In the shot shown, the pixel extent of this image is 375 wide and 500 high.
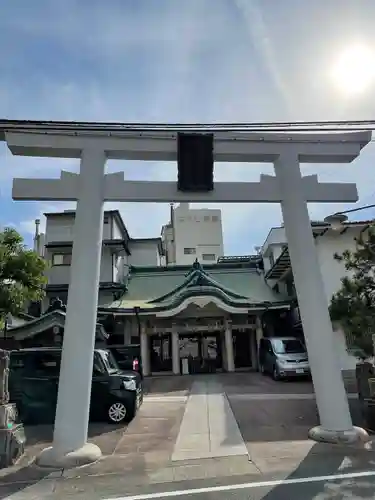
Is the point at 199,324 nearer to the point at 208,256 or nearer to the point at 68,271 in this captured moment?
the point at 68,271

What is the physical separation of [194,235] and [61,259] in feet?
63.0

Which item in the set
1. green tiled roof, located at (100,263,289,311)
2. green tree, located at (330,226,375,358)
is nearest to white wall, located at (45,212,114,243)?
green tiled roof, located at (100,263,289,311)

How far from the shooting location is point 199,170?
25.0ft

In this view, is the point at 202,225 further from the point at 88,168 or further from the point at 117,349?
the point at 88,168

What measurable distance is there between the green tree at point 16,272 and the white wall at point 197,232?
31620mm

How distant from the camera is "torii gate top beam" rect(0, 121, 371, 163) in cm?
729

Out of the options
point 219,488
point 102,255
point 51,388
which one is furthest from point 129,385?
point 102,255

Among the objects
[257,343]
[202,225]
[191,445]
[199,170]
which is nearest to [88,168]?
[199,170]

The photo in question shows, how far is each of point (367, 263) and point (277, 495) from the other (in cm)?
536

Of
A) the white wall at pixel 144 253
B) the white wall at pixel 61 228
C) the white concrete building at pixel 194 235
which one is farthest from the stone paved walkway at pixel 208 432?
Answer: the white concrete building at pixel 194 235

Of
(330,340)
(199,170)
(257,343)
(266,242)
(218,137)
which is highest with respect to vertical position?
(266,242)

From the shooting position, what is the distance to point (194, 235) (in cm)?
4103

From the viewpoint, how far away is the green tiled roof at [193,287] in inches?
791

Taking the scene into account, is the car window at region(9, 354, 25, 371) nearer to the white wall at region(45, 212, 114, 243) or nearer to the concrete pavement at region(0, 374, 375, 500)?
the concrete pavement at region(0, 374, 375, 500)
